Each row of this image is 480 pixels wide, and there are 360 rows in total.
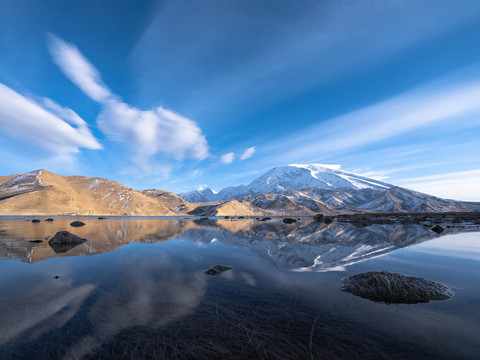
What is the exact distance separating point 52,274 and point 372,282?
18972mm

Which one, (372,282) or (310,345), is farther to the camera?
(372,282)

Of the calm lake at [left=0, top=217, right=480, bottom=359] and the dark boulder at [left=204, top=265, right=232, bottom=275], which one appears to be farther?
the dark boulder at [left=204, top=265, right=232, bottom=275]

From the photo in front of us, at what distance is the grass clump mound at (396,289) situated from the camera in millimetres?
9180

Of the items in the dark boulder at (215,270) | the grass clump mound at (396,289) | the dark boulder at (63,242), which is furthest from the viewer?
the dark boulder at (63,242)

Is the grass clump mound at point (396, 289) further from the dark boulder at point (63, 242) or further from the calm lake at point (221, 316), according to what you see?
the dark boulder at point (63, 242)

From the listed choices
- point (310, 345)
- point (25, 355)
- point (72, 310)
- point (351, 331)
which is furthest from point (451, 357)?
point (72, 310)

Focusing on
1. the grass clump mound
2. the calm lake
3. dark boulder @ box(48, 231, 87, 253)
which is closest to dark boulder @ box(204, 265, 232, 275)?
the calm lake

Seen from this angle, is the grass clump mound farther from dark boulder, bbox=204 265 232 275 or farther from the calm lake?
dark boulder, bbox=204 265 232 275

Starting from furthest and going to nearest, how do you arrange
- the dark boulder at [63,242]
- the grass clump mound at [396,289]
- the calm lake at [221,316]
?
the dark boulder at [63,242] < the grass clump mound at [396,289] < the calm lake at [221,316]

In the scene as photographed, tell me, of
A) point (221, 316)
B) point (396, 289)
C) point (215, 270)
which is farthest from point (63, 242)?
point (396, 289)

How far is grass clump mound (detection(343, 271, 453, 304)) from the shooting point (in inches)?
361

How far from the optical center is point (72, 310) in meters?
8.09

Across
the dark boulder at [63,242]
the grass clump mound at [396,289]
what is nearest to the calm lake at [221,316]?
the grass clump mound at [396,289]

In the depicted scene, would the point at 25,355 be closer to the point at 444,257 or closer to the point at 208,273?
the point at 208,273
